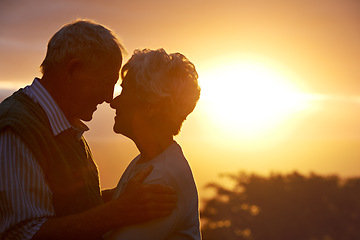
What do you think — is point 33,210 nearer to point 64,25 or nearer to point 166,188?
point 166,188

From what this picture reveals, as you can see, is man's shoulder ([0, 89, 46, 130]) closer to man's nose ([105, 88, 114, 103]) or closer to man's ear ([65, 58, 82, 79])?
man's ear ([65, 58, 82, 79])

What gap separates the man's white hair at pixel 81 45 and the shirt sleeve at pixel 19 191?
2.74 feet

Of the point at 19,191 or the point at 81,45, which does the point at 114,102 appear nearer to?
the point at 81,45

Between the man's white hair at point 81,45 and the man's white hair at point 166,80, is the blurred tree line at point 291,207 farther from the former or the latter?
the man's white hair at point 166,80

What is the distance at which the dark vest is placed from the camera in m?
3.21

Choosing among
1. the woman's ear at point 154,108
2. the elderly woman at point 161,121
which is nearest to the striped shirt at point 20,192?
the elderly woman at point 161,121

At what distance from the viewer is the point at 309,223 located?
41281mm

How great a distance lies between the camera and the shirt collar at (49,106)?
3541 mm

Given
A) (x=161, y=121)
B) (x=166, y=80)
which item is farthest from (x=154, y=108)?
(x=166, y=80)

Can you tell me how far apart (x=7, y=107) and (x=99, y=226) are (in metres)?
1.07

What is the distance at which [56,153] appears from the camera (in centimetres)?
353

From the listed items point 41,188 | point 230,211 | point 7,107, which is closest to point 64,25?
point 7,107

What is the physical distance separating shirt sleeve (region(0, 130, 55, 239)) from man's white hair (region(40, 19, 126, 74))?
2.74 feet

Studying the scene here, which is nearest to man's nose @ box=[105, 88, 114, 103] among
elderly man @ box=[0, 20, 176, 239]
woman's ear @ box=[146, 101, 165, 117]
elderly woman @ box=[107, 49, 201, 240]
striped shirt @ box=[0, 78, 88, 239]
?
elderly man @ box=[0, 20, 176, 239]
